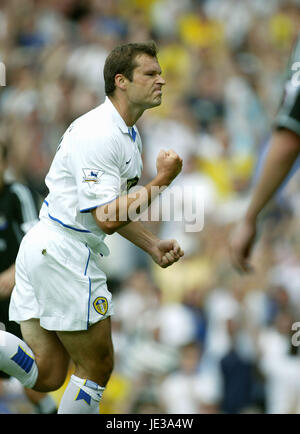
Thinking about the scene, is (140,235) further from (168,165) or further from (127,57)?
(127,57)

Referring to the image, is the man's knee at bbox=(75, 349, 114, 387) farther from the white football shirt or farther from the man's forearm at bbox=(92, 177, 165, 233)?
the man's forearm at bbox=(92, 177, 165, 233)

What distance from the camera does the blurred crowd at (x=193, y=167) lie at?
9.43 meters

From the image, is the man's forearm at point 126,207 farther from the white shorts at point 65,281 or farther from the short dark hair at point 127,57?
the short dark hair at point 127,57

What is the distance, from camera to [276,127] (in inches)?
140

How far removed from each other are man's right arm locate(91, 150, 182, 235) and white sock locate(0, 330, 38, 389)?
41.1 inches

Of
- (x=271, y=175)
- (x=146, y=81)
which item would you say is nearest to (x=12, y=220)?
(x=146, y=81)

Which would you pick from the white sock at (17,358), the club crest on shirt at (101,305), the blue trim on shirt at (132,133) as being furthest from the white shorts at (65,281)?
the blue trim on shirt at (132,133)

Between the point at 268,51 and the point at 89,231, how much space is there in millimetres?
9288

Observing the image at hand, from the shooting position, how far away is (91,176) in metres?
4.73

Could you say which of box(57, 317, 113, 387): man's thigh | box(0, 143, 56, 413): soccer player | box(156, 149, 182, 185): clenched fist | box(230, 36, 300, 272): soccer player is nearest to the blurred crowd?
box(0, 143, 56, 413): soccer player

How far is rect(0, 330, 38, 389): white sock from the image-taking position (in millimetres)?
5094

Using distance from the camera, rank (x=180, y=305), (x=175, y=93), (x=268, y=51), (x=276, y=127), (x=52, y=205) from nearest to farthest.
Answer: (x=276, y=127) < (x=52, y=205) < (x=180, y=305) < (x=175, y=93) < (x=268, y=51)

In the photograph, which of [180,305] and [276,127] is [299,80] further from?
[180,305]

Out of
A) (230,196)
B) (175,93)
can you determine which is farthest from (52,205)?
(175,93)
